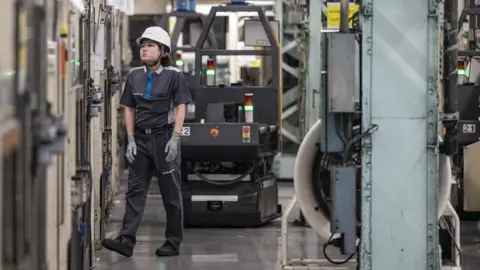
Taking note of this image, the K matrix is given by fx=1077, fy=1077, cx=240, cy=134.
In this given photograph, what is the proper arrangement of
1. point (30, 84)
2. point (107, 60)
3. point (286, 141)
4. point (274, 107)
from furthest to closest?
point (286, 141) < point (274, 107) < point (107, 60) < point (30, 84)

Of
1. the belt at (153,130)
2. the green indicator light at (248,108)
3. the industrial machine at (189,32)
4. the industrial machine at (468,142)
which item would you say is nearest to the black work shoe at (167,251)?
the belt at (153,130)

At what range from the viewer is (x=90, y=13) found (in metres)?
7.59

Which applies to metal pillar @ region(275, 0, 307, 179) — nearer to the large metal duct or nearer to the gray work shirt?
the gray work shirt

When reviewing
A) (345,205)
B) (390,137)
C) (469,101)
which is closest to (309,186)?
(345,205)

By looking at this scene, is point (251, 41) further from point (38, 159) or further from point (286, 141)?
point (38, 159)

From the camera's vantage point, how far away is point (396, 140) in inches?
276

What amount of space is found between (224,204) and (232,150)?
2.12ft

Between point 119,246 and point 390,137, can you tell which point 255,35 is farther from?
point 390,137

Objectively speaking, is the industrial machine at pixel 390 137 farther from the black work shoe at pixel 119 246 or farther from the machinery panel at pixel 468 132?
the machinery panel at pixel 468 132

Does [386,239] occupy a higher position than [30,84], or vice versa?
[30,84]

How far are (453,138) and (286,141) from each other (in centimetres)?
820

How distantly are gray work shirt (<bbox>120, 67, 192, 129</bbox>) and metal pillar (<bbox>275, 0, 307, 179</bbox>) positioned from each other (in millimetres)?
5598

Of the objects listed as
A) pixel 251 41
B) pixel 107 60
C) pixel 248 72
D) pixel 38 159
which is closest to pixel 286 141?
pixel 248 72

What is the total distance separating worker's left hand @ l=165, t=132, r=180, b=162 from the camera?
28.7 ft
